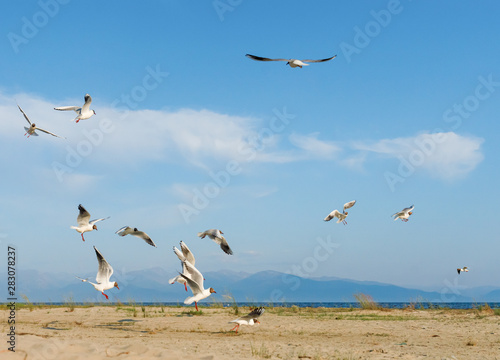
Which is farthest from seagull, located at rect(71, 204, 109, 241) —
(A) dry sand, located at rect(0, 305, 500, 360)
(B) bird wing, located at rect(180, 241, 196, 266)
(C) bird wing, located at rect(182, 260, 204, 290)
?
(C) bird wing, located at rect(182, 260, 204, 290)

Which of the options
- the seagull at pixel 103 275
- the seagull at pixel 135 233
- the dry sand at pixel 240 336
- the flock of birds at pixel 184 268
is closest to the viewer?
the dry sand at pixel 240 336

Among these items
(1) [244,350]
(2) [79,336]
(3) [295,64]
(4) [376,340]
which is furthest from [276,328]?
(3) [295,64]

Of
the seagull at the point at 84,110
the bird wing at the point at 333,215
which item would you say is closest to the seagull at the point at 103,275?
the seagull at the point at 84,110

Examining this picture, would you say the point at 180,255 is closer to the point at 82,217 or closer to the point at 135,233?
the point at 135,233

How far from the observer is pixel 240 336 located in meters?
13.0

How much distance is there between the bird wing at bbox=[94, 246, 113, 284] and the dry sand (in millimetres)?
1348

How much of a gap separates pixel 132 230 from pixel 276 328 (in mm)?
5262

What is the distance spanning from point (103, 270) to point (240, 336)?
166 inches

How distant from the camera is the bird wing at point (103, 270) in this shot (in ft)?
45.7

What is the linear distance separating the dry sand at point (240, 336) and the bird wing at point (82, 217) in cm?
306

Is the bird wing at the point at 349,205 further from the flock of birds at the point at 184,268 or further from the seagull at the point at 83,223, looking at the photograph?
the seagull at the point at 83,223

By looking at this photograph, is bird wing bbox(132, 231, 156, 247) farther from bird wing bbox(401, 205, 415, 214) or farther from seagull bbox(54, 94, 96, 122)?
bird wing bbox(401, 205, 415, 214)

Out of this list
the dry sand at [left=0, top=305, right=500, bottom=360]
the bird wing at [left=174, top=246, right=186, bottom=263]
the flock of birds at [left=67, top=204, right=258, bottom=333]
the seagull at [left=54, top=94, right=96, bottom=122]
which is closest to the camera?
the dry sand at [left=0, top=305, right=500, bottom=360]

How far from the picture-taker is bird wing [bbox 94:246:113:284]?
1392 centimetres
